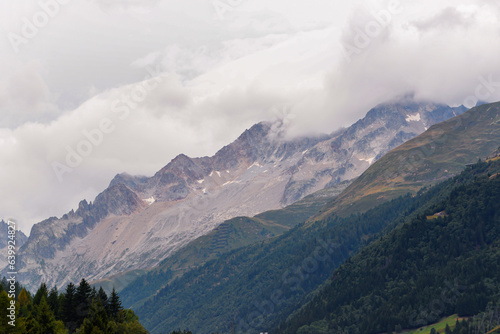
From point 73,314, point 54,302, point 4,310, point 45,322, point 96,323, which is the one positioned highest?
point 54,302

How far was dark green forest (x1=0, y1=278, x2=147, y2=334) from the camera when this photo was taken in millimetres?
124750

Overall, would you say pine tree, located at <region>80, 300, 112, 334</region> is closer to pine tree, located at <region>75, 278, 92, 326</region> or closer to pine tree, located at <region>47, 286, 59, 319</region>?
pine tree, located at <region>75, 278, 92, 326</region>

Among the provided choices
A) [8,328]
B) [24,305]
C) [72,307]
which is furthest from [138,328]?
[8,328]

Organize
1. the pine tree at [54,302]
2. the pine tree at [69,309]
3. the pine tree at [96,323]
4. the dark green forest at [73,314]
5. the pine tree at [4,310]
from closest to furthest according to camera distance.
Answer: the pine tree at [4,310] → the pine tree at [96,323] → the dark green forest at [73,314] → the pine tree at [69,309] → the pine tree at [54,302]

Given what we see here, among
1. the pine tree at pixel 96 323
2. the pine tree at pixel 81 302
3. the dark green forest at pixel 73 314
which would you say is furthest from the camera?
the pine tree at pixel 81 302

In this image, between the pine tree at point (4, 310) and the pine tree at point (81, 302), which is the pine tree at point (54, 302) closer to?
the pine tree at point (81, 302)

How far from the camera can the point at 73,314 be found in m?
150

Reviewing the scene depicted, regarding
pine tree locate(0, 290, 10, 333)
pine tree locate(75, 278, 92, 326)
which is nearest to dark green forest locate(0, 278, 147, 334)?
pine tree locate(75, 278, 92, 326)

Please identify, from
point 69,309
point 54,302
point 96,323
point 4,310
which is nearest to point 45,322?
point 96,323

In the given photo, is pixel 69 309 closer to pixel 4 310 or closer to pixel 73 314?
pixel 73 314

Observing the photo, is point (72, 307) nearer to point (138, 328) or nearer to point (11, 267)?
point (138, 328)

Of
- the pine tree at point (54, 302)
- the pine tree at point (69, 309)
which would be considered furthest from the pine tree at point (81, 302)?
the pine tree at point (54, 302)

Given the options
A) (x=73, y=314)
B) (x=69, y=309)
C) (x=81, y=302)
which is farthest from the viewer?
(x=69, y=309)

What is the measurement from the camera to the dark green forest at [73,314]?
124750 mm
